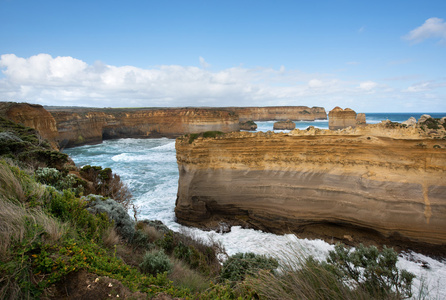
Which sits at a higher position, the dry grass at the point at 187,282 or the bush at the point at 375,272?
the bush at the point at 375,272

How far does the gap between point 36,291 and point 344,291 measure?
2922mm

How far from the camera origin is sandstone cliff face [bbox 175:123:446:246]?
7.47 meters

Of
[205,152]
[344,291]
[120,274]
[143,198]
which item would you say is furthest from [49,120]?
[344,291]

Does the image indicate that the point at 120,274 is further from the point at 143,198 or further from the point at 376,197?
the point at 143,198

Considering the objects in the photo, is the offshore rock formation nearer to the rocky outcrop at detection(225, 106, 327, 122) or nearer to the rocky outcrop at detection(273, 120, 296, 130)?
the rocky outcrop at detection(273, 120, 296, 130)

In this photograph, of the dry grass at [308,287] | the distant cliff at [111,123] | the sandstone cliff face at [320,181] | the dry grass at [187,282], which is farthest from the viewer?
the distant cliff at [111,123]

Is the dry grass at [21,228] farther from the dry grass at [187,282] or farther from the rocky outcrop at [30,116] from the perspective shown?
the rocky outcrop at [30,116]

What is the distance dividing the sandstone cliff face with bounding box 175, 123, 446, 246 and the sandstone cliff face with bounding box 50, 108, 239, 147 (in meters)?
26.8

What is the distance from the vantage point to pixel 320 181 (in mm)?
8672

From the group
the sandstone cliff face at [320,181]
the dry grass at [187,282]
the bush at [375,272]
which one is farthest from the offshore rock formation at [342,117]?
the dry grass at [187,282]

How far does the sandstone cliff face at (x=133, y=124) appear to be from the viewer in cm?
3438

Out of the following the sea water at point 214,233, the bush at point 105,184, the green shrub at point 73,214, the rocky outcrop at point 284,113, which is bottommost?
the sea water at point 214,233

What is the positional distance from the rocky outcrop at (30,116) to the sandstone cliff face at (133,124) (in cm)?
532

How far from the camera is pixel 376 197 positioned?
7.89 meters
